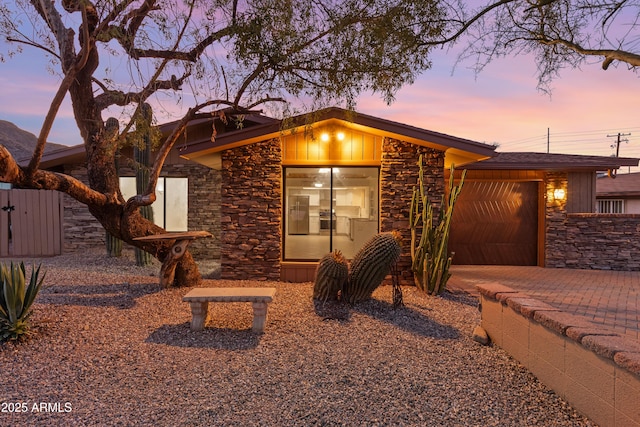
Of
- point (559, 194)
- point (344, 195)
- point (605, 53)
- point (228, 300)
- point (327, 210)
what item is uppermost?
point (605, 53)

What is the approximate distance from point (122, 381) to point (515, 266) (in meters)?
10.7

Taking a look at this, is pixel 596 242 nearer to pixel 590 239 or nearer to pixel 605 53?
pixel 590 239

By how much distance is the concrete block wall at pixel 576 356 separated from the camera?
8.58 ft

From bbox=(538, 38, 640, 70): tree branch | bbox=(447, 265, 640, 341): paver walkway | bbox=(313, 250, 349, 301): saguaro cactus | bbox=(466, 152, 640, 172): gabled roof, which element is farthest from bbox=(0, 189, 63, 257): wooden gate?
bbox=(538, 38, 640, 70): tree branch

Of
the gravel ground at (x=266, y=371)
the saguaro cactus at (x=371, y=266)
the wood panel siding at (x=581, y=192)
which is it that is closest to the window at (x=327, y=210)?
the saguaro cactus at (x=371, y=266)

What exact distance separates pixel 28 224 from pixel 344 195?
377 inches

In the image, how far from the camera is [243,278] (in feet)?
27.8

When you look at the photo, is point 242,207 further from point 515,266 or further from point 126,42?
point 515,266

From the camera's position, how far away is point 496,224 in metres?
11.6

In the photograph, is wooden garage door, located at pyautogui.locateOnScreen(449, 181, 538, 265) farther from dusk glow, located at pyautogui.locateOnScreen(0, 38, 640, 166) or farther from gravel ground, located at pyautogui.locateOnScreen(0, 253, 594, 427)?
gravel ground, located at pyautogui.locateOnScreen(0, 253, 594, 427)

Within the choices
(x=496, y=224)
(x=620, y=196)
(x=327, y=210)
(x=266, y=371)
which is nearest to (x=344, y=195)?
(x=327, y=210)

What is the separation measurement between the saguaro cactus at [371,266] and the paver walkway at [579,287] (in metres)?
2.45

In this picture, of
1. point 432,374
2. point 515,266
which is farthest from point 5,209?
point 515,266

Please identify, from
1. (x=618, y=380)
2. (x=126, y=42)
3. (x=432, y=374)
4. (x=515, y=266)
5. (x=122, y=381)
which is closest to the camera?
(x=618, y=380)
